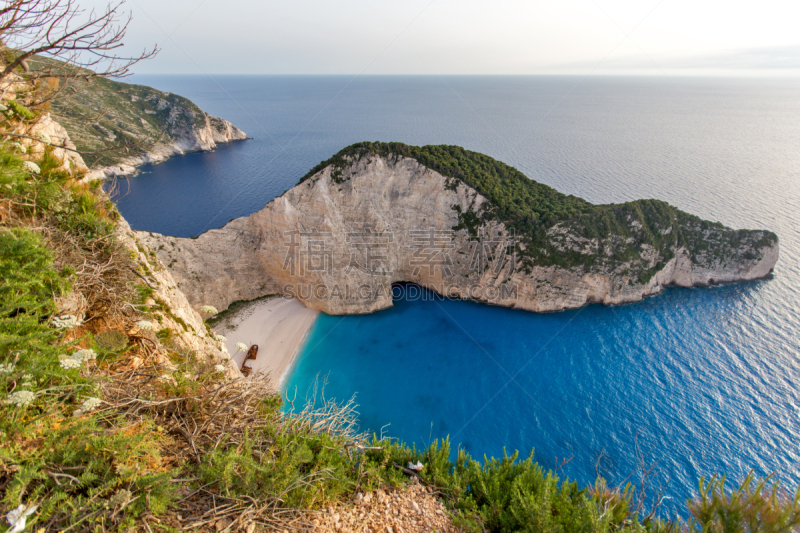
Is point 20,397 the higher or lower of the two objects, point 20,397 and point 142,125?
the lower

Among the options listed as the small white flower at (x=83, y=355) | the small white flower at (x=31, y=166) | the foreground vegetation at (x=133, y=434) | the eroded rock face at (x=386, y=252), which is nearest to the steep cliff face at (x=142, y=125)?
the eroded rock face at (x=386, y=252)

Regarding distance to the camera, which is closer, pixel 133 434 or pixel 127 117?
pixel 133 434

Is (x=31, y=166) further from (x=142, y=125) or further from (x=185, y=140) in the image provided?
(x=185, y=140)


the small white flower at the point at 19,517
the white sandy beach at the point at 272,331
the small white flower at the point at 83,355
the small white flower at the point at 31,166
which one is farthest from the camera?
the white sandy beach at the point at 272,331

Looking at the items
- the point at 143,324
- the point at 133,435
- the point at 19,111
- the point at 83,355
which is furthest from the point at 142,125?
the point at 133,435

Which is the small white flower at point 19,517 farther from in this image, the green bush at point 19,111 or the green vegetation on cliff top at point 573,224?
the green vegetation on cliff top at point 573,224

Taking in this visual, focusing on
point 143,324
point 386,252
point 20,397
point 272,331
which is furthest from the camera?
point 386,252
